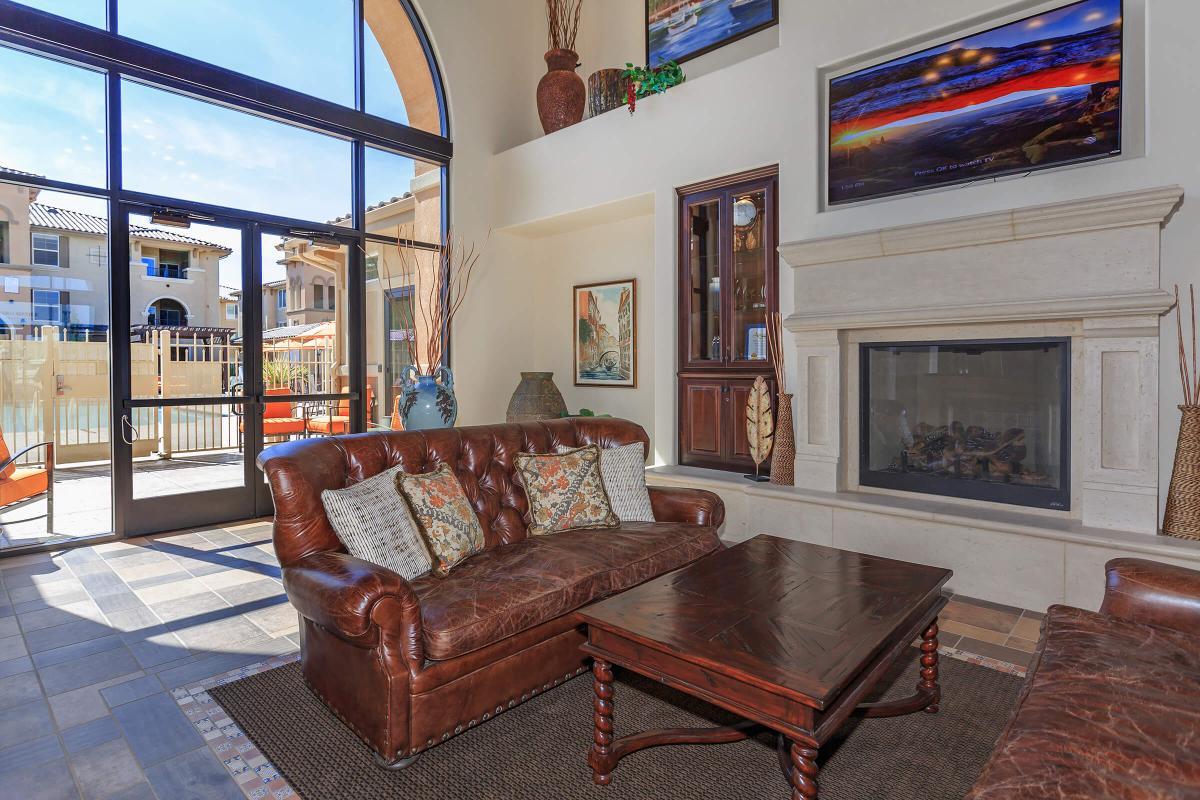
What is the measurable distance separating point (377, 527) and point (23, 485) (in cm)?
317

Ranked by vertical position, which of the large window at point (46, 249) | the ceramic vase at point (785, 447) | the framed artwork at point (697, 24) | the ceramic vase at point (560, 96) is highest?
the framed artwork at point (697, 24)

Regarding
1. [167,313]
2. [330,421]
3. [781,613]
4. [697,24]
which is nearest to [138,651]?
[781,613]

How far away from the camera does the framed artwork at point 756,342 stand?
455 centimetres

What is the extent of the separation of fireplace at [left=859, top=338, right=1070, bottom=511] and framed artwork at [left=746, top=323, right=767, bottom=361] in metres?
0.69

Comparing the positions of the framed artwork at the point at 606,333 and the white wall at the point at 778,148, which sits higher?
the white wall at the point at 778,148

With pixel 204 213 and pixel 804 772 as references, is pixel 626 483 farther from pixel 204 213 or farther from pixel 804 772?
pixel 204 213

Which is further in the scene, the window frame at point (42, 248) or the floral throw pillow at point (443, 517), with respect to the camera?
the window frame at point (42, 248)

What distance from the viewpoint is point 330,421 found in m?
5.50

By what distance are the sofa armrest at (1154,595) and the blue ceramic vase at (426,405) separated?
2685mm

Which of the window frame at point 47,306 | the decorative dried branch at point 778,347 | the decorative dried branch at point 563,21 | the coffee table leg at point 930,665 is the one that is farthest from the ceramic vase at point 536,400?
the coffee table leg at point 930,665

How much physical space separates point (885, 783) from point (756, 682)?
0.73 metres

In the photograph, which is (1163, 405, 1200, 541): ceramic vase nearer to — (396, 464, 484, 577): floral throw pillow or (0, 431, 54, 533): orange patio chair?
(396, 464, 484, 577): floral throw pillow

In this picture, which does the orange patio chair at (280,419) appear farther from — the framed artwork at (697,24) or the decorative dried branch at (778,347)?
the framed artwork at (697,24)

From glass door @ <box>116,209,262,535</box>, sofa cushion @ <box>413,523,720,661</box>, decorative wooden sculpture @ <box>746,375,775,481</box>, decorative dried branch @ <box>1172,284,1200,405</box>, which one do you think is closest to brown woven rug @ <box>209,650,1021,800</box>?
sofa cushion @ <box>413,523,720,661</box>
